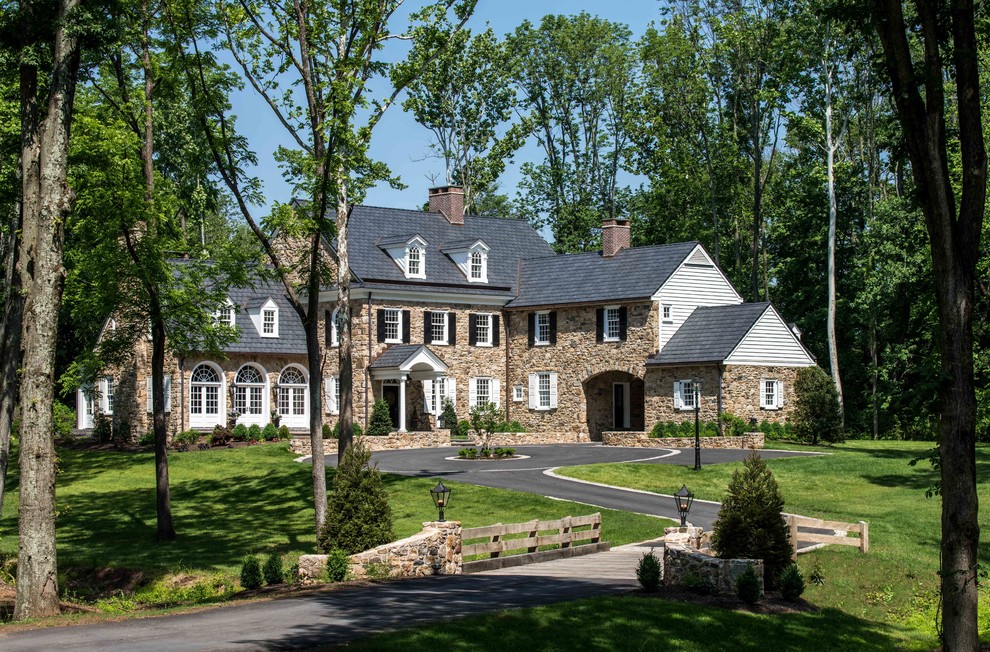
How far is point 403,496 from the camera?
99.2 ft

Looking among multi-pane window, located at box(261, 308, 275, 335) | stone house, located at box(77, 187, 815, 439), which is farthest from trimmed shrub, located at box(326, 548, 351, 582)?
multi-pane window, located at box(261, 308, 275, 335)

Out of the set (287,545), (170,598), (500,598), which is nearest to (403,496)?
(287,545)

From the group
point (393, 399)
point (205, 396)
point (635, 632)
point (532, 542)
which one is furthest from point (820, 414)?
point (635, 632)

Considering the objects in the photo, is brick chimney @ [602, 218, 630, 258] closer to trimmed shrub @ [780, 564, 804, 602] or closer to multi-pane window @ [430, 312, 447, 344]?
multi-pane window @ [430, 312, 447, 344]

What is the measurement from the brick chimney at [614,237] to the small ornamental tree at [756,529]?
33.5 m

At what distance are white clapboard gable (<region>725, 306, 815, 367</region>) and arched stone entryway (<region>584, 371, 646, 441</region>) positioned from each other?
245 inches

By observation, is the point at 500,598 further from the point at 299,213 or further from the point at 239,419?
the point at 239,419

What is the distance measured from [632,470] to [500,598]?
19151 millimetres

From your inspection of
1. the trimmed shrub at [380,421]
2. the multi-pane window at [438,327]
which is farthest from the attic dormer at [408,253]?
the trimmed shrub at [380,421]

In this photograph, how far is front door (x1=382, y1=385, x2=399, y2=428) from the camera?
4859cm

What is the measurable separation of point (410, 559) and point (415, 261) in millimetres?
31269

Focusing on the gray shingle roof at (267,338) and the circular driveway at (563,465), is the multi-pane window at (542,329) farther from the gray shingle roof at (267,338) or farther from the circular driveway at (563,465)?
the gray shingle roof at (267,338)

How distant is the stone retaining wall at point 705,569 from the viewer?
56.0ft

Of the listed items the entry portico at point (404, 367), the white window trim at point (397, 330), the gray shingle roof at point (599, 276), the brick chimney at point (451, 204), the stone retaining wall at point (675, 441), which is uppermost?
the brick chimney at point (451, 204)
